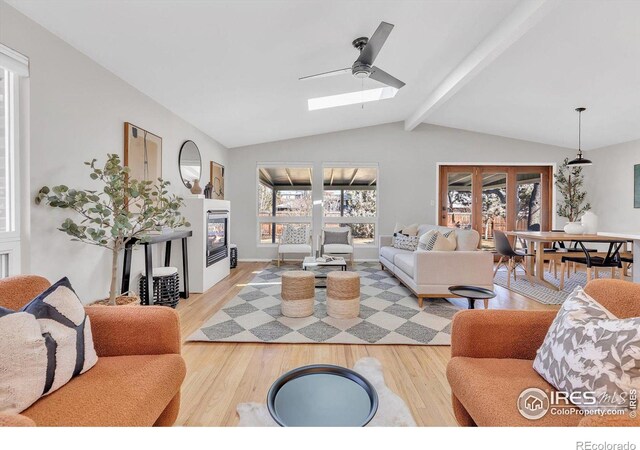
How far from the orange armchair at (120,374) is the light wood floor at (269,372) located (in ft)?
1.12

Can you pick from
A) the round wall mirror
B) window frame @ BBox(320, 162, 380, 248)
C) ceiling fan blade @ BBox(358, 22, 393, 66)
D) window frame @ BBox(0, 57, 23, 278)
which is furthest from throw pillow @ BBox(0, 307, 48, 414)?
window frame @ BBox(320, 162, 380, 248)

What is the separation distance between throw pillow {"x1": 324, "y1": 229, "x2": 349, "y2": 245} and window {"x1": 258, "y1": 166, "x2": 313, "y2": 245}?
0.76 m

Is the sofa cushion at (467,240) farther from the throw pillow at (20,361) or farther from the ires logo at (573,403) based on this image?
the throw pillow at (20,361)

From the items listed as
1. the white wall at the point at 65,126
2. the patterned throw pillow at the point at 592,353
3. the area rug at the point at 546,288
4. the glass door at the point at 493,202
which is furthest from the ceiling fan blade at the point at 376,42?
the glass door at the point at 493,202

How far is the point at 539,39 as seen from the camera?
10.3ft

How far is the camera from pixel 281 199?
258 inches

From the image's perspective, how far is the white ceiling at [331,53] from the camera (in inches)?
89.6

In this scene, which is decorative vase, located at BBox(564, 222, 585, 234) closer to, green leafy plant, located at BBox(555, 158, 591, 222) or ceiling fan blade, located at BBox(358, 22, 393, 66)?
green leafy plant, located at BBox(555, 158, 591, 222)

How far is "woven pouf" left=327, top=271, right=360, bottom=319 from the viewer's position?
299 cm

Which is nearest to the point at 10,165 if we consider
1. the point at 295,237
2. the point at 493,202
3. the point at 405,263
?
the point at 405,263

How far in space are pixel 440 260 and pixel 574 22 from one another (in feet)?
8.37

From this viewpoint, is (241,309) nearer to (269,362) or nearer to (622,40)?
(269,362)

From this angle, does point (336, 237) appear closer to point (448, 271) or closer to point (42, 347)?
point (448, 271)

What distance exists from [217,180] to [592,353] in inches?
219
